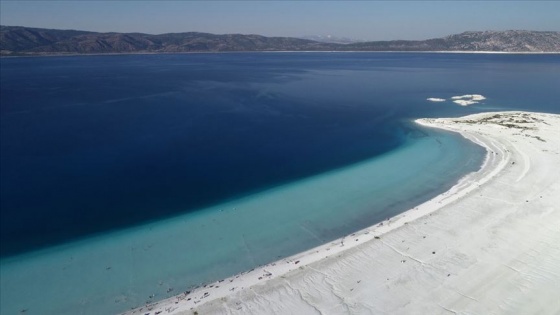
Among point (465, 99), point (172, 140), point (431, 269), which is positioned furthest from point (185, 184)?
point (465, 99)

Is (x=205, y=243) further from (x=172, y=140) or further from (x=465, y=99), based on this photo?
(x=465, y=99)

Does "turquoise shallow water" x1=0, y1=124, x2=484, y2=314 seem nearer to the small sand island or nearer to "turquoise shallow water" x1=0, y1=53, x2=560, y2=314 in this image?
"turquoise shallow water" x1=0, y1=53, x2=560, y2=314

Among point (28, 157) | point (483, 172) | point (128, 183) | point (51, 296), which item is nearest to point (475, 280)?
point (483, 172)

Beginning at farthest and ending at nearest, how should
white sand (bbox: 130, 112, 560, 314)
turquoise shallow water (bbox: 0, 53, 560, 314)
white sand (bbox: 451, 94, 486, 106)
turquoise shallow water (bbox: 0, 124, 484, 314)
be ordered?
1. white sand (bbox: 451, 94, 486, 106)
2. turquoise shallow water (bbox: 0, 53, 560, 314)
3. turquoise shallow water (bbox: 0, 124, 484, 314)
4. white sand (bbox: 130, 112, 560, 314)

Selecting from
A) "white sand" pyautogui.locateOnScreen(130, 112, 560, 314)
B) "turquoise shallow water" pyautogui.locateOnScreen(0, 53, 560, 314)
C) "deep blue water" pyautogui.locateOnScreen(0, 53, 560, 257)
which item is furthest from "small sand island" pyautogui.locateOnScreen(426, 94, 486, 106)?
"white sand" pyautogui.locateOnScreen(130, 112, 560, 314)

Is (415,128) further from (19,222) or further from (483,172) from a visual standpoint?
(19,222)

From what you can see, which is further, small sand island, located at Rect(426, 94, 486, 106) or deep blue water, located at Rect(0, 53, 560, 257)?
small sand island, located at Rect(426, 94, 486, 106)

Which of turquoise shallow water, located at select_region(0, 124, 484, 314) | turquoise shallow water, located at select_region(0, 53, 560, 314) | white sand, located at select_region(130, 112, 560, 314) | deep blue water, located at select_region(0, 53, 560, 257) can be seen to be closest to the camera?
white sand, located at select_region(130, 112, 560, 314)
